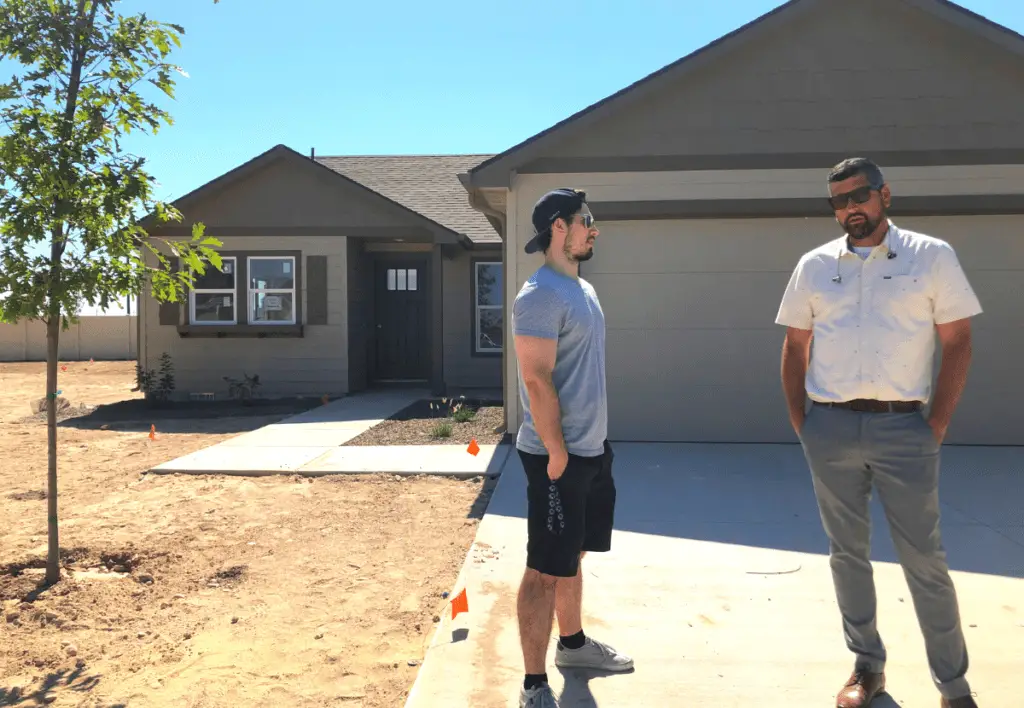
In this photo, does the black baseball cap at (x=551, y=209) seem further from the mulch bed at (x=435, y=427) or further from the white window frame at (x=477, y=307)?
the white window frame at (x=477, y=307)

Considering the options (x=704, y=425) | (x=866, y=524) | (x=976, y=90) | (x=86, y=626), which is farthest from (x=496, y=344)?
(x=866, y=524)

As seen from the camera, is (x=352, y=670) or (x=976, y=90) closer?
(x=352, y=670)

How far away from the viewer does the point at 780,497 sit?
5977 mm

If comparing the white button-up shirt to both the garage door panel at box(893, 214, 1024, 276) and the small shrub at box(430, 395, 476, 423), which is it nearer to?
the garage door panel at box(893, 214, 1024, 276)

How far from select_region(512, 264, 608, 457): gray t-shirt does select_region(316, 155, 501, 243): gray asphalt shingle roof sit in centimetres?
1080

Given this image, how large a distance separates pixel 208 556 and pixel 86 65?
9.91 ft

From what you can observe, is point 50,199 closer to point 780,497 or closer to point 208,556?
point 208,556

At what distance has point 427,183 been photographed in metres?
16.2

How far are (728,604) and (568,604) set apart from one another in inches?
46.9

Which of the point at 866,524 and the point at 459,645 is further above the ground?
the point at 866,524

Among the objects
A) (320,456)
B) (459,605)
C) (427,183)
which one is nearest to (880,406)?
(459,605)

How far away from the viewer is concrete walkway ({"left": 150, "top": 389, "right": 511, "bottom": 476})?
7234mm

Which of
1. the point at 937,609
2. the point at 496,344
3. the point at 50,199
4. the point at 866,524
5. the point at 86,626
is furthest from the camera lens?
the point at 496,344

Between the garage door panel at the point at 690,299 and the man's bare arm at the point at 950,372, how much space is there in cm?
537
